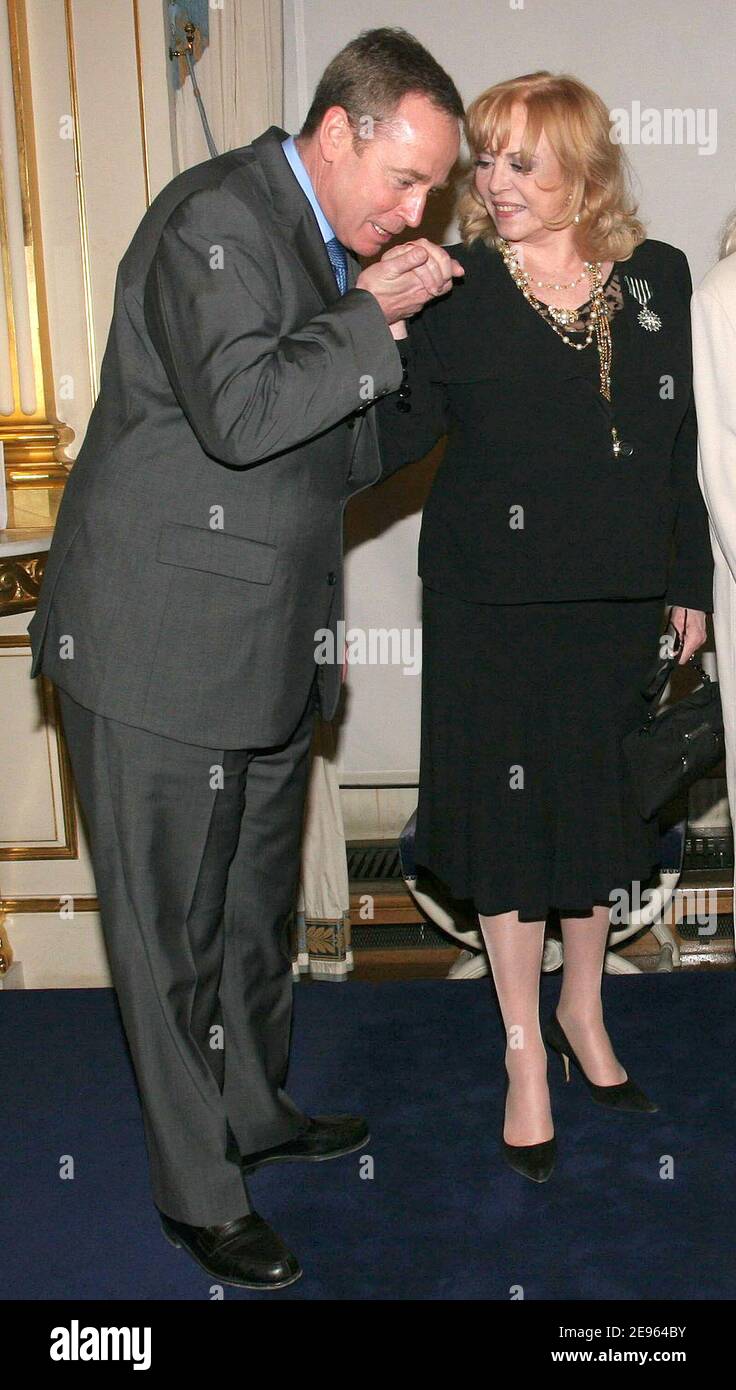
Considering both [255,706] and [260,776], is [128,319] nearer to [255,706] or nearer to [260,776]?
[255,706]

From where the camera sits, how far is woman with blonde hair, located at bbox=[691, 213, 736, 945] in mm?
2023

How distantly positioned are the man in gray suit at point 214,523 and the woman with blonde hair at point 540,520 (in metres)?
0.23

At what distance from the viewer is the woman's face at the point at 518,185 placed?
2.09 m

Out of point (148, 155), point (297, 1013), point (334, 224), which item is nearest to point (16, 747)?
point (297, 1013)

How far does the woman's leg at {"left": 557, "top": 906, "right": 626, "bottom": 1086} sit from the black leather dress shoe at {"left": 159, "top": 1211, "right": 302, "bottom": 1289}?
714 mm

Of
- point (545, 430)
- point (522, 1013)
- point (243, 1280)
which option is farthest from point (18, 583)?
point (243, 1280)

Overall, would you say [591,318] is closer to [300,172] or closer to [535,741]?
[300,172]

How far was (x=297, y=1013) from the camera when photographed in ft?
9.86

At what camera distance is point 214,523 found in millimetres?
1898

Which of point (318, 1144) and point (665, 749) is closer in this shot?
point (665, 749)

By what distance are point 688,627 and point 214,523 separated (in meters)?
0.96

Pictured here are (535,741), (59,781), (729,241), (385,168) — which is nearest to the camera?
(385,168)

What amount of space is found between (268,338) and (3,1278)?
1.47 m

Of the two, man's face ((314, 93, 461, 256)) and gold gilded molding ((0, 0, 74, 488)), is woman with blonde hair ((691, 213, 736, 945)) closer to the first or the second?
man's face ((314, 93, 461, 256))
